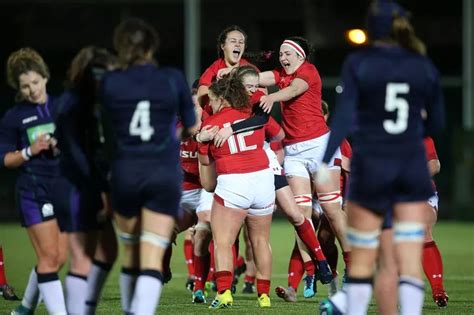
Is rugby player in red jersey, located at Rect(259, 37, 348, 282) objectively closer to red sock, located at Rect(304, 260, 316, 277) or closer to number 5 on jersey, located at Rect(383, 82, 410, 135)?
red sock, located at Rect(304, 260, 316, 277)

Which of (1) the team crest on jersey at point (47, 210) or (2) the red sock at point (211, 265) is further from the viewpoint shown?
(2) the red sock at point (211, 265)

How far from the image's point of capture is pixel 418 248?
7.51 meters

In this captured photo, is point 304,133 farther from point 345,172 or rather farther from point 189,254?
point 189,254

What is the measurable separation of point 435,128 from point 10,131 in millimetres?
2992

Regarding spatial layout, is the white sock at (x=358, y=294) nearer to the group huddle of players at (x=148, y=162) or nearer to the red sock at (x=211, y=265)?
the group huddle of players at (x=148, y=162)

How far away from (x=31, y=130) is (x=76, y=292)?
1.30 m

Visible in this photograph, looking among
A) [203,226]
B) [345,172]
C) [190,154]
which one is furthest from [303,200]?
[190,154]

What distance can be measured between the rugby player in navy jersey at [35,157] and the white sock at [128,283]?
66 centimetres

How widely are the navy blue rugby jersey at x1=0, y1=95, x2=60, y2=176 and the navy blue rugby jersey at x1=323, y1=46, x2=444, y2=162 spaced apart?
220 centimetres

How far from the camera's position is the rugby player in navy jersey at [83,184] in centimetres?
792

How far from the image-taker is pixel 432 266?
11109 mm

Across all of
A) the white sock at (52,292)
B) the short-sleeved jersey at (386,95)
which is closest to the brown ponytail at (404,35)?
the short-sleeved jersey at (386,95)

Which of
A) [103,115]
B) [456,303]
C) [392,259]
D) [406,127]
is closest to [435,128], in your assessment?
[406,127]

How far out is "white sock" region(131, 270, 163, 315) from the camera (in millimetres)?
7504
